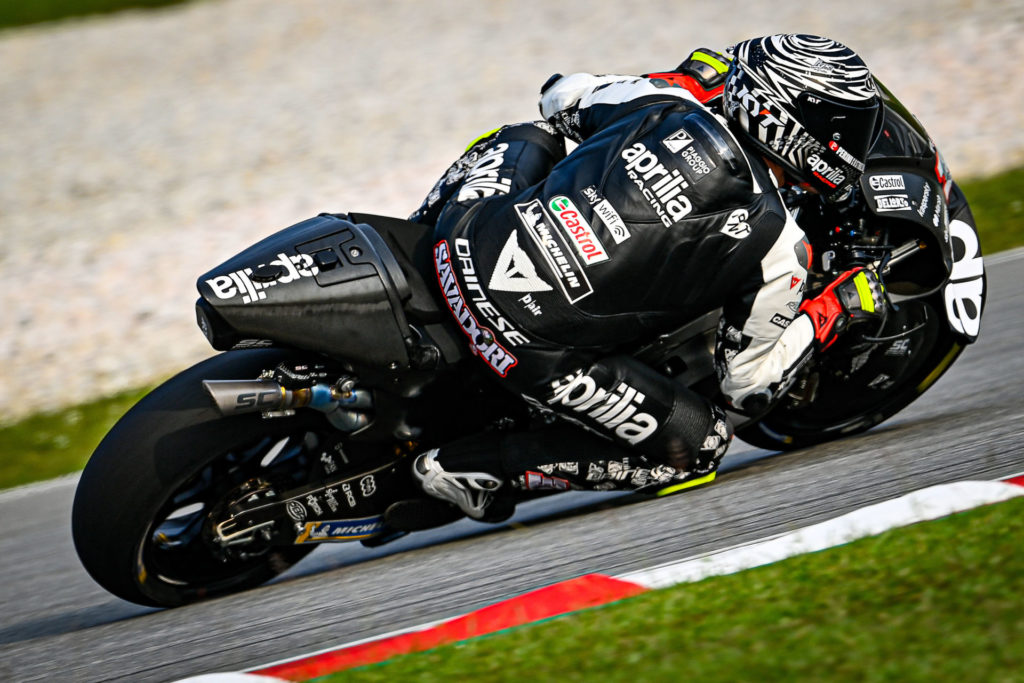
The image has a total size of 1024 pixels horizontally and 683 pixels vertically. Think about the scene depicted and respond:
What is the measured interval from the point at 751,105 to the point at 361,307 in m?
1.34

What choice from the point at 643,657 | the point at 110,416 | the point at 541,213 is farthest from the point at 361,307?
the point at 110,416

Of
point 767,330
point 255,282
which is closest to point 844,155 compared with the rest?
point 767,330

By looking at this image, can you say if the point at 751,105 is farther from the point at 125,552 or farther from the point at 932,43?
the point at 932,43

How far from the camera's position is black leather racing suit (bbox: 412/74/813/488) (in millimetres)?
3146

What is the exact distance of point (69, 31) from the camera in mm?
15609

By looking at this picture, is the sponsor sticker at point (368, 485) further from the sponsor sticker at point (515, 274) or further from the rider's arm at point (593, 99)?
the rider's arm at point (593, 99)

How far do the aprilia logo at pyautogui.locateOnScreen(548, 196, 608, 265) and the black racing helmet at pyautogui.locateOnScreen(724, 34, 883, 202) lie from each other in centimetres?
64

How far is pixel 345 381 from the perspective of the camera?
312 cm

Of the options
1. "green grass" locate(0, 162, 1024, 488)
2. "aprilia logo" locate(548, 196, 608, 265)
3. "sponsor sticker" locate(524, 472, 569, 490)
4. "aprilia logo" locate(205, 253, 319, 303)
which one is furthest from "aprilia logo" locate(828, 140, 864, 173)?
"green grass" locate(0, 162, 1024, 488)

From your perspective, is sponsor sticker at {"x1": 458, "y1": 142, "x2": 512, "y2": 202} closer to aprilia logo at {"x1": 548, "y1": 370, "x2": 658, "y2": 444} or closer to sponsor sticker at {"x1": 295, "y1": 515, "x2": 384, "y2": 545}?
aprilia logo at {"x1": 548, "y1": 370, "x2": 658, "y2": 444}

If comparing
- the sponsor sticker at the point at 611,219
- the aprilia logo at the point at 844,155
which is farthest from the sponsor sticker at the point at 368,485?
the aprilia logo at the point at 844,155

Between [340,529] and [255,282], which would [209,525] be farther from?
[255,282]

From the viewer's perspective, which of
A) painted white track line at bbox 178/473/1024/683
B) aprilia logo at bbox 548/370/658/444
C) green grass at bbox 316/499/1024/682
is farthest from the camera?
aprilia logo at bbox 548/370/658/444

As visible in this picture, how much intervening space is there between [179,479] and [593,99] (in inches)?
70.0
